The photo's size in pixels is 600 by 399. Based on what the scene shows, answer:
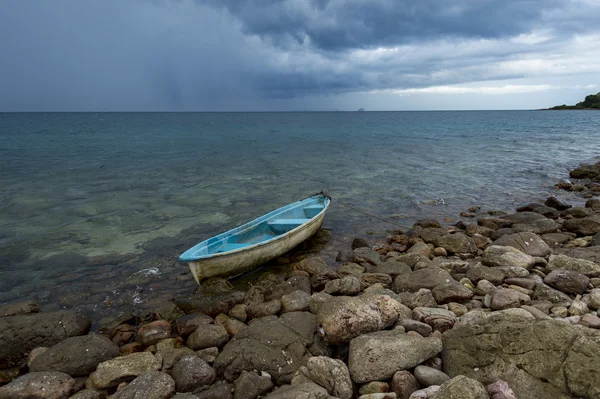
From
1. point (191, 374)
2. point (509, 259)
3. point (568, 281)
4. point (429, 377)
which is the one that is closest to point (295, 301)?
point (191, 374)

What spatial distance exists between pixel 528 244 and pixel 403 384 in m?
8.45

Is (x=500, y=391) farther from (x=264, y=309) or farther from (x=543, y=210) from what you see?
(x=543, y=210)

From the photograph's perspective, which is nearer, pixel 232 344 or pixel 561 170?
pixel 232 344

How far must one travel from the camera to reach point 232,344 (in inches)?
277

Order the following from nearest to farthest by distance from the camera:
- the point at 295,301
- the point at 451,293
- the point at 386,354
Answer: the point at 386,354
the point at 451,293
the point at 295,301

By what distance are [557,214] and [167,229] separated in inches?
703

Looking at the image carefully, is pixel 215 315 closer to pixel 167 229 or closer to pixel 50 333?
pixel 50 333

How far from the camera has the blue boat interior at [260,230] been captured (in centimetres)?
1089

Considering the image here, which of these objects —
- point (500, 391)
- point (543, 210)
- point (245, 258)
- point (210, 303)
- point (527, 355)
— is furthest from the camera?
point (543, 210)

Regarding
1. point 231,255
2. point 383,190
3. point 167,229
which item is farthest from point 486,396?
point 383,190

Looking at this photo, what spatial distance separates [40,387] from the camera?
6078mm

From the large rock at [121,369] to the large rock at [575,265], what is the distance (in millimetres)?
10074

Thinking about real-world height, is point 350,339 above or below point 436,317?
below

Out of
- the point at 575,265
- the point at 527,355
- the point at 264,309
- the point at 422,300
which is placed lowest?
the point at 264,309
